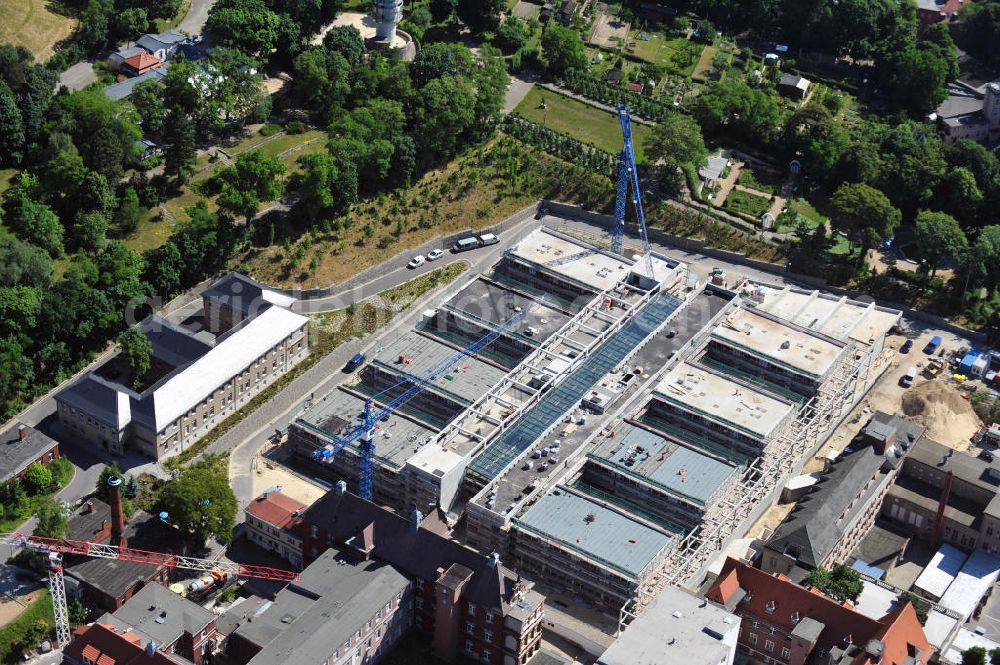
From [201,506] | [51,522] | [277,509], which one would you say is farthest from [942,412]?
[51,522]

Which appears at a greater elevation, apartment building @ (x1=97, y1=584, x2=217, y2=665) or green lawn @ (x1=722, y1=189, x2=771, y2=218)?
green lawn @ (x1=722, y1=189, x2=771, y2=218)

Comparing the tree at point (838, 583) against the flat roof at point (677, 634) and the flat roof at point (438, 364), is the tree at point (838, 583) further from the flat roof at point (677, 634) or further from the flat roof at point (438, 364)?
the flat roof at point (438, 364)

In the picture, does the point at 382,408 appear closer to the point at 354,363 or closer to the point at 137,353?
the point at 354,363

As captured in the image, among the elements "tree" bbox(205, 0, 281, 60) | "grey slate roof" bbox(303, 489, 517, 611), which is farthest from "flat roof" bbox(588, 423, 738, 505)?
"tree" bbox(205, 0, 281, 60)

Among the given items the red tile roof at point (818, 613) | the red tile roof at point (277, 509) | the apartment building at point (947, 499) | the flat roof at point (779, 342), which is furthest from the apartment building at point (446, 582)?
the flat roof at point (779, 342)

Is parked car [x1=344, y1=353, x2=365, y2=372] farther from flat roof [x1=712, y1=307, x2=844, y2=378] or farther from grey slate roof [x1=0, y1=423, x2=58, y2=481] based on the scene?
flat roof [x1=712, y1=307, x2=844, y2=378]

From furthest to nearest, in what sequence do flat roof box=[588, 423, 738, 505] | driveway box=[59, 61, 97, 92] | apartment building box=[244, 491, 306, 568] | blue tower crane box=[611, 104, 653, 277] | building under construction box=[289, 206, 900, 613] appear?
driveway box=[59, 61, 97, 92]
blue tower crane box=[611, 104, 653, 277]
flat roof box=[588, 423, 738, 505]
building under construction box=[289, 206, 900, 613]
apartment building box=[244, 491, 306, 568]

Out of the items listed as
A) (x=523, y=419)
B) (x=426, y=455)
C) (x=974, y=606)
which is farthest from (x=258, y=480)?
(x=974, y=606)
